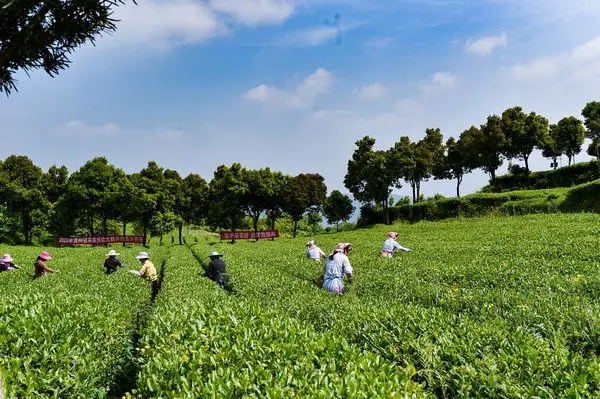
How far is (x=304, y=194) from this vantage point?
62750 mm

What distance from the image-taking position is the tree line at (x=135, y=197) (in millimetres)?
53375

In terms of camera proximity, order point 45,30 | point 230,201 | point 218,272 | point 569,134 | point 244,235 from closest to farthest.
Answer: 1. point 45,30
2. point 218,272
3. point 569,134
4. point 230,201
5. point 244,235

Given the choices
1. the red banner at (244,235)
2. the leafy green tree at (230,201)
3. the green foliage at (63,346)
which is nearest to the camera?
the green foliage at (63,346)

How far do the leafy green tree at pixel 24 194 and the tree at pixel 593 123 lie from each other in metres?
73.2

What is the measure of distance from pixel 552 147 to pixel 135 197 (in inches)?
2064

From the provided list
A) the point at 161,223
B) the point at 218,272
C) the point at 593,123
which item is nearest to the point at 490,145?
the point at 593,123

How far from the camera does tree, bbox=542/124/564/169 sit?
172 ft

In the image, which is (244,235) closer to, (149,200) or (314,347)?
(149,200)

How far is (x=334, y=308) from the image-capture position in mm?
8523

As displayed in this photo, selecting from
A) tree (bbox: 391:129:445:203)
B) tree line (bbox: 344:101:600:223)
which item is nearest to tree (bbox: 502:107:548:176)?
tree line (bbox: 344:101:600:223)

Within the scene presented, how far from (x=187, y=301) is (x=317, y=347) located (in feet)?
13.8

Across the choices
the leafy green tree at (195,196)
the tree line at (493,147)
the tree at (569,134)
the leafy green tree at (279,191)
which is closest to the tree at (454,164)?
the tree line at (493,147)

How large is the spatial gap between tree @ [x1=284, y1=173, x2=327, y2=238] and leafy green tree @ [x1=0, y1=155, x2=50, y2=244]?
1365 inches

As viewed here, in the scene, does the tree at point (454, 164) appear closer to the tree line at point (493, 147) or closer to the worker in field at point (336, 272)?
the tree line at point (493, 147)
